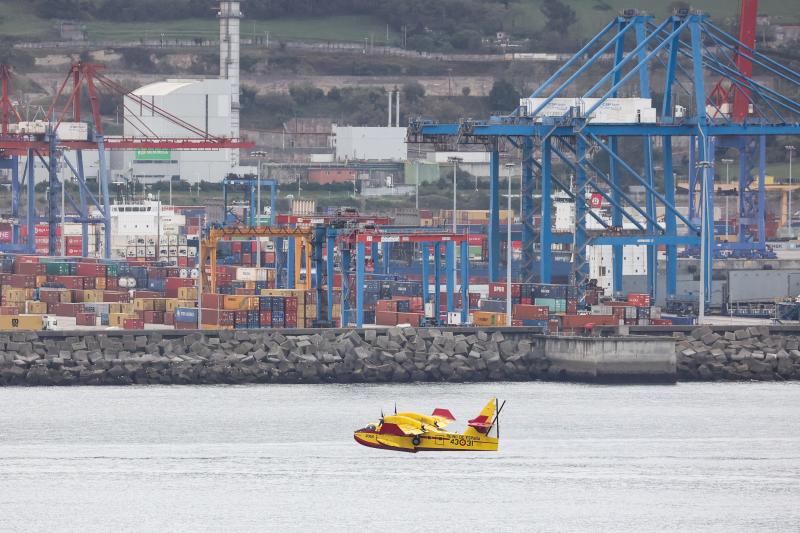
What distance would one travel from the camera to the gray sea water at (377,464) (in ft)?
190

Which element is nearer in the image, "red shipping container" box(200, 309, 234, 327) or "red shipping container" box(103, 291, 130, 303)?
"red shipping container" box(200, 309, 234, 327)

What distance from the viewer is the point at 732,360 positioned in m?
86.9

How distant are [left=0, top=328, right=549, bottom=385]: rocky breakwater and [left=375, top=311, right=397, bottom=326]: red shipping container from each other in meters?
5.96

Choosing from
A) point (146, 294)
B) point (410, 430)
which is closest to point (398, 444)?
point (410, 430)

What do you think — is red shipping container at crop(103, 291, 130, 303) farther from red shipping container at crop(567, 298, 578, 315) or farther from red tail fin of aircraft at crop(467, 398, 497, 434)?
red tail fin of aircraft at crop(467, 398, 497, 434)

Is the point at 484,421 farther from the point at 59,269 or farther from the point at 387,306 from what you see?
the point at 59,269

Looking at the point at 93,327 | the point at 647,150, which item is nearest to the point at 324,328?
the point at 93,327

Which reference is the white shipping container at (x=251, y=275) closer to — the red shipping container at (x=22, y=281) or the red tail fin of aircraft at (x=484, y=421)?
the red shipping container at (x=22, y=281)

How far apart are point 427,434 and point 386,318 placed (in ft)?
89.8

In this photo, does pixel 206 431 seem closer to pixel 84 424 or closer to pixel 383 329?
pixel 84 424

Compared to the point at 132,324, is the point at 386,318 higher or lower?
higher

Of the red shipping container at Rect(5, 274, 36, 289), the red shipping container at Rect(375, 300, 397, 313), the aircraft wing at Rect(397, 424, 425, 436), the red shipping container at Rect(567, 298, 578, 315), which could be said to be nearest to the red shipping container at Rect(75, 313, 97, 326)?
the red shipping container at Rect(5, 274, 36, 289)

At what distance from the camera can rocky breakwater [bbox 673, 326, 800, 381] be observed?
8669cm

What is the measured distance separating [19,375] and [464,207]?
11164 cm
